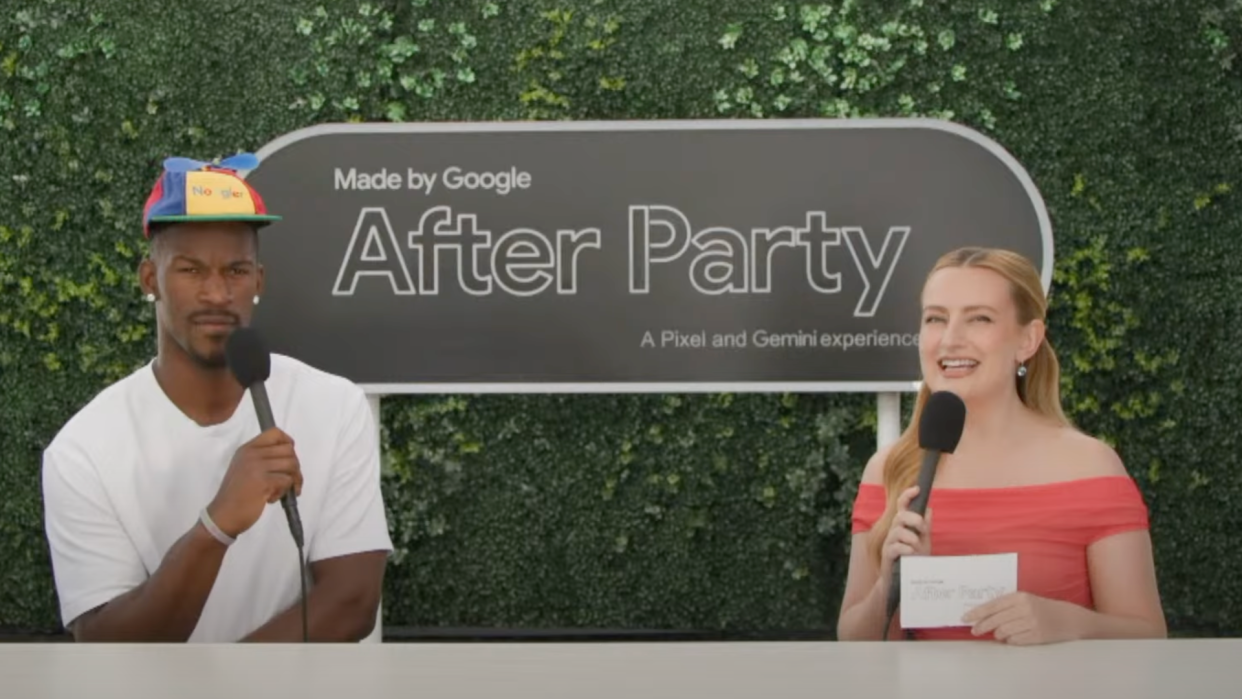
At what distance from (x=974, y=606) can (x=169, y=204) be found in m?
1.32

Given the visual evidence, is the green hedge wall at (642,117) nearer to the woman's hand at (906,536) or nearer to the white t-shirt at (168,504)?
the white t-shirt at (168,504)

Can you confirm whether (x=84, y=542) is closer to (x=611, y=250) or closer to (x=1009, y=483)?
(x=1009, y=483)

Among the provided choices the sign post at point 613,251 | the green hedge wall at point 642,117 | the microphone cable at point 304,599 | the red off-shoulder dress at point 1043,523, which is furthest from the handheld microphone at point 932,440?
the green hedge wall at point 642,117

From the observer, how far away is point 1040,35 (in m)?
4.03

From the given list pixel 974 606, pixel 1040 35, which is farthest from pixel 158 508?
pixel 1040 35

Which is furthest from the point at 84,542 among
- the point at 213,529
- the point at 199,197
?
the point at 199,197

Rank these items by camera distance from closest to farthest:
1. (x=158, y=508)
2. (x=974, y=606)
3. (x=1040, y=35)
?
(x=974, y=606) < (x=158, y=508) < (x=1040, y=35)

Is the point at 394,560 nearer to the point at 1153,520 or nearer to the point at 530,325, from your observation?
the point at 530,325

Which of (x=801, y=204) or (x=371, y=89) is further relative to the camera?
(x=371, y=89)

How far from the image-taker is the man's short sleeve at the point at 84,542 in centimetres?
232

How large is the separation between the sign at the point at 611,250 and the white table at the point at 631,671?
2.37 meters

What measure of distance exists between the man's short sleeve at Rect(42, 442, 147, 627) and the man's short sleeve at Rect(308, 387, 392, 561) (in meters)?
0.28

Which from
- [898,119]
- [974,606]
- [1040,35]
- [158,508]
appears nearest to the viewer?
[974,606]

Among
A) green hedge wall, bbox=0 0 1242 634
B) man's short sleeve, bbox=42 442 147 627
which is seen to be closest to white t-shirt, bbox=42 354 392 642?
man's short sleeve, bbox=42 442 147 627
